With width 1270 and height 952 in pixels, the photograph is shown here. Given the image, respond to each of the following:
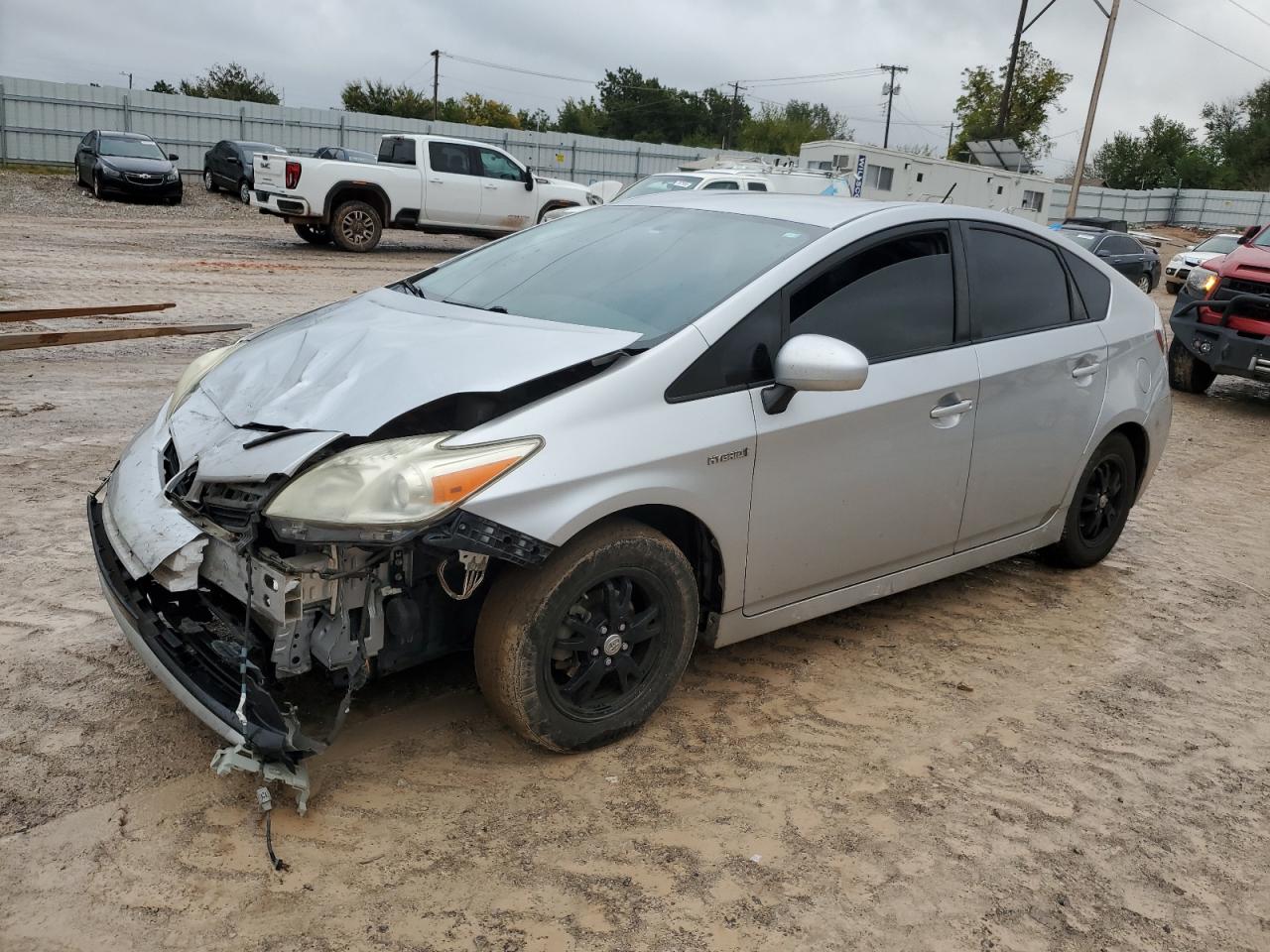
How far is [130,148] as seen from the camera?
2391 centimetres

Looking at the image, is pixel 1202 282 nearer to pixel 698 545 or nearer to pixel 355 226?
pixel 698 545

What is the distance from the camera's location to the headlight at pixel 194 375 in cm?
374

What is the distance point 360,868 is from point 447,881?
0.77 feet

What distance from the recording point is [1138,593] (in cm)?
526

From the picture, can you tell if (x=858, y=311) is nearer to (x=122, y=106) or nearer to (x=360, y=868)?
(x=360, y=868)

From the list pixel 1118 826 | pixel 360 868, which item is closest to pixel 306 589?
pixel 360 868

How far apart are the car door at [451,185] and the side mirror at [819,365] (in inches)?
611

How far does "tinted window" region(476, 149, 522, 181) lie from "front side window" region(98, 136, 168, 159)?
9707 mm

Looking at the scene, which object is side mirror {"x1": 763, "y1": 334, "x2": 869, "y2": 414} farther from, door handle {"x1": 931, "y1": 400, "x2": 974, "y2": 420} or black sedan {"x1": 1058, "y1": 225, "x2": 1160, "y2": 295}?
black sedan {"x1": 1058, "y1": 225, "x2": 1160, "y2": 295}

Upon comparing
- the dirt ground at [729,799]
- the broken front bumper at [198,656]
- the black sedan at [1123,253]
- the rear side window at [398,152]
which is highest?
the rear side window at [398,152]

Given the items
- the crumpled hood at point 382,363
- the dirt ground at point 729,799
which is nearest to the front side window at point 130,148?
the dirt ground at point 729,799

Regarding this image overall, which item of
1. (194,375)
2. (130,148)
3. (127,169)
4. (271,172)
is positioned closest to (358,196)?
(271,172)

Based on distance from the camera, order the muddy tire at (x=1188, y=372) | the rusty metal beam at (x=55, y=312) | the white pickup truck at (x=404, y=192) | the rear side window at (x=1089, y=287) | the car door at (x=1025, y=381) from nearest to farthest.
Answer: the car door at (x=1025, y=381)
the rear side window at (x=1089, y=287)
the rusty metal beam at (x=55, y=312)
the muddy tire at (x=1188, y=372)
the white pickup truck at (x=404, y=192)

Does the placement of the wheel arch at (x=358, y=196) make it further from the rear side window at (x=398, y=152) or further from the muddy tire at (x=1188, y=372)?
the muddy tire at (x=1188, y=372)
